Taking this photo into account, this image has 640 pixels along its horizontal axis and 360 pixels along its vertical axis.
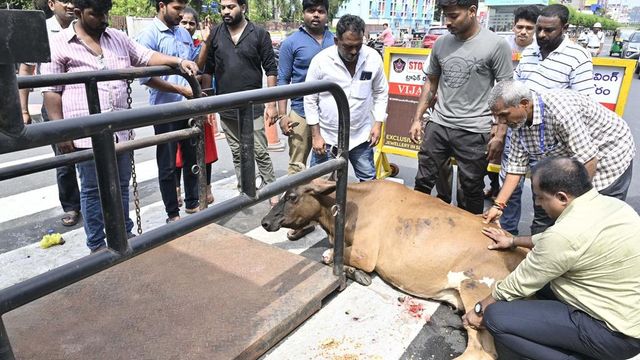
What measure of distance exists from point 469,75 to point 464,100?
0.65 ft

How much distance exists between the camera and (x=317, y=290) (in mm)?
2932

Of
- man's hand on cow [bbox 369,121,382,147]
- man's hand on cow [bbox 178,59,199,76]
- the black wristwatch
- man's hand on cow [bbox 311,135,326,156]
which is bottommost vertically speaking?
the black wristwatch

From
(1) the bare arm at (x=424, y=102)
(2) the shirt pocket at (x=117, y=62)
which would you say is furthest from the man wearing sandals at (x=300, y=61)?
(2) the shirt pocket at (x=117, y=62)

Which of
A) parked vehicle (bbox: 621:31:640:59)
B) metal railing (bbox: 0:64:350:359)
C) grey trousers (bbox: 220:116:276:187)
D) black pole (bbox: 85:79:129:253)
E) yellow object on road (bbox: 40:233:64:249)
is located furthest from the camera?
parked vehicle (bbox: 621:31:640:59)

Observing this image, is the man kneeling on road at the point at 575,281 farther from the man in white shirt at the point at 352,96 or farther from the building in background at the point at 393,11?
the building in background at the point at 393,11

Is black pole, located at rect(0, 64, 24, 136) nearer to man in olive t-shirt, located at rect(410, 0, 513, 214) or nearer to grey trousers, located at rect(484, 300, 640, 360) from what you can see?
grey trousers, located at rect(484, 300, 640, 360)

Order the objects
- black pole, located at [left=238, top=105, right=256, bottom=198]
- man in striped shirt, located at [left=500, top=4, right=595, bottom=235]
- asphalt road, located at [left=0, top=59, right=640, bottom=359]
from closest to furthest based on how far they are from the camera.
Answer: black pole, located at [left=238, top=105, right=256, bottom=198], asphalt road, located at [left=0, top=59, right=640, bottom=359], man in striped shirt, located at [left=500, top=4, right=595, bottom=235]

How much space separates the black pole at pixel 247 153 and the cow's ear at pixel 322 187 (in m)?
1.14

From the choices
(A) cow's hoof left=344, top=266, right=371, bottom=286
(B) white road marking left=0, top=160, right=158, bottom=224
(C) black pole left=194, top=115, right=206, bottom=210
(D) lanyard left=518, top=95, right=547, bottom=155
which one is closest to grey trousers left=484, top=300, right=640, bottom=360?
(A) cow's hoof left=344, top=266, right=371, bottom=286

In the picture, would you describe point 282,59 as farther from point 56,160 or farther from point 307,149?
point 56,160

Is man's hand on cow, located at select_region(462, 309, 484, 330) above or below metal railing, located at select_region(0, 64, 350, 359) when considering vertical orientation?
below

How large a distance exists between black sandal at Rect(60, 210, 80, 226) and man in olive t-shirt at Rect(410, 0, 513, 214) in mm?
3198

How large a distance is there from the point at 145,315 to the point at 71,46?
183cm

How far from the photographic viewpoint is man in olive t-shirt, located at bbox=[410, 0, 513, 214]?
11.3 ft
